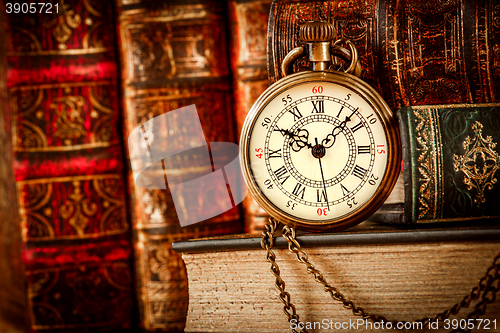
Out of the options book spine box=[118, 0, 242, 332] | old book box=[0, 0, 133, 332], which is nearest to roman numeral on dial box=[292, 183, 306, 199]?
book spine box=[118, 0, 242, 332]

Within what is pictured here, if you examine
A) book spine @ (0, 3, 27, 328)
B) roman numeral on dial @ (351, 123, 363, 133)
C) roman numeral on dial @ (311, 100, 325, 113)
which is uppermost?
roman numeral on dial @ (311, 100, 325, 113)

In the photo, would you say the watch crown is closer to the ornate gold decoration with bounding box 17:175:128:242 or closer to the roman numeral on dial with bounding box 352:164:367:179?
the roman numeral on dial with bounding box 352:164:367:179

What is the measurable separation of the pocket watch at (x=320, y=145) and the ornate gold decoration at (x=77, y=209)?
0.58m

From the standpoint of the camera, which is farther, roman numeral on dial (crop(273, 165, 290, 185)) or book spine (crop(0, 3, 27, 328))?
book spine (crop(0, 3, 27, 328))

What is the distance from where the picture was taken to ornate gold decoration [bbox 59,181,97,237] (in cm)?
105

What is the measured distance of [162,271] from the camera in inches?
40.7

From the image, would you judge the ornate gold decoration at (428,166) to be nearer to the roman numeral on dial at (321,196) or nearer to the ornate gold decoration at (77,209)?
the roman numeral on dial at (321,196)

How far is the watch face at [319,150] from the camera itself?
2.14 feet

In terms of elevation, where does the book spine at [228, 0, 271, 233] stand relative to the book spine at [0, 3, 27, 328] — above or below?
above

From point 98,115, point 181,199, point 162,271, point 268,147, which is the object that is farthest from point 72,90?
point 268,147

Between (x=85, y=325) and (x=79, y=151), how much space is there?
0.47m

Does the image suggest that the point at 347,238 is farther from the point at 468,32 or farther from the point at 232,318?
the point at 468,32

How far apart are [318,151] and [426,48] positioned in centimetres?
29

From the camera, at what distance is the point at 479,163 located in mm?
650
